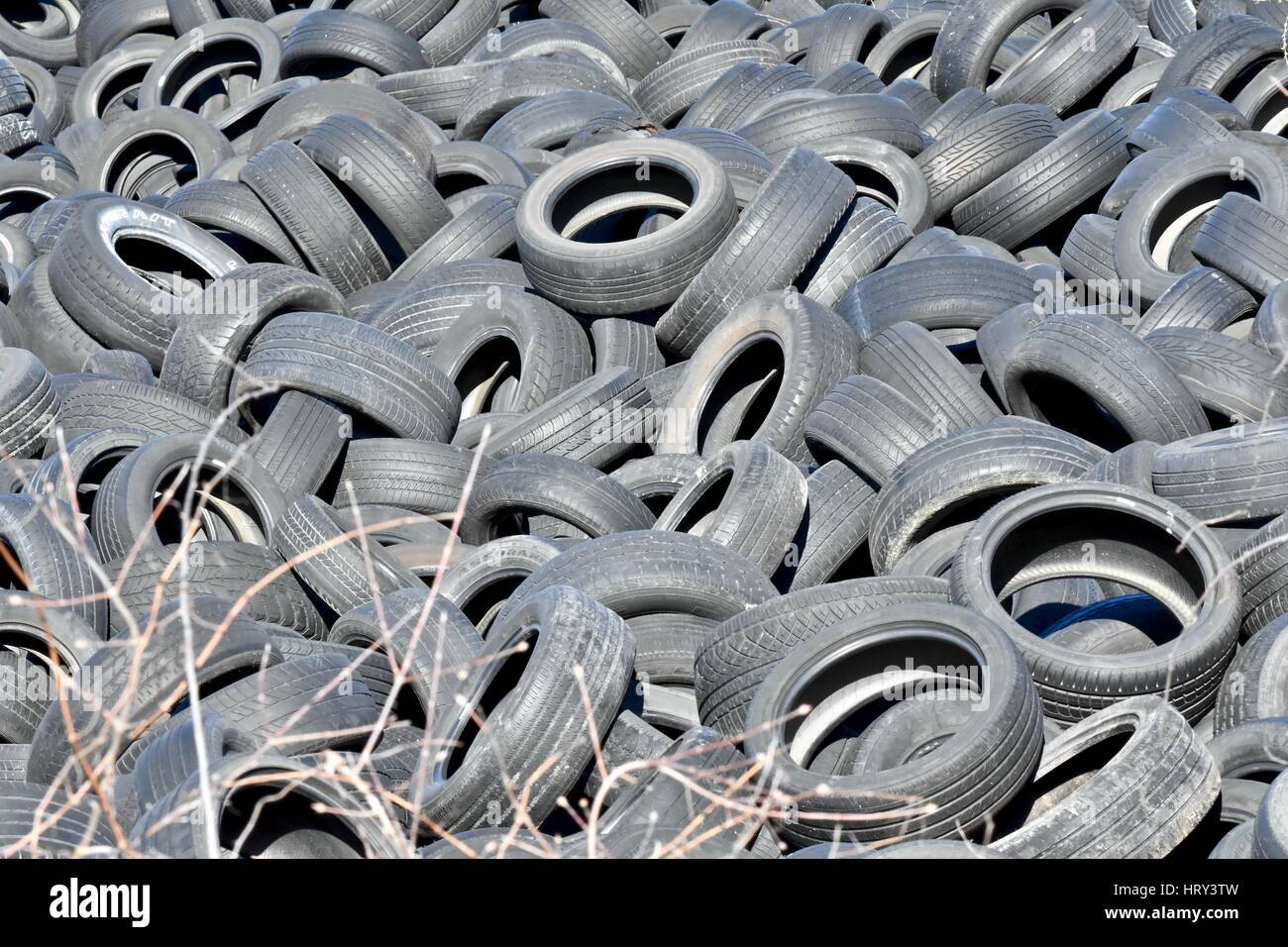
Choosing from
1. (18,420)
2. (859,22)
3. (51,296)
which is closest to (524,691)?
(18,420)

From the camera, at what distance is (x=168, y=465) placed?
8078 millimetres

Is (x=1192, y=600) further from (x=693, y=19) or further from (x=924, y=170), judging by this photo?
(x=693, y=19)

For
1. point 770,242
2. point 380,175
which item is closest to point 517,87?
point 380,175

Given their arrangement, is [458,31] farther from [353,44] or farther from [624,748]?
[624,748]

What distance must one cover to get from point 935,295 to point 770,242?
3.49ft

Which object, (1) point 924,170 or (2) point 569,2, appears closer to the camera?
(1) point 924,170

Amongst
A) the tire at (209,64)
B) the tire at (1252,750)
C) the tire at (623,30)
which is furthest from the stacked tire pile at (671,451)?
the tire at (209,64)

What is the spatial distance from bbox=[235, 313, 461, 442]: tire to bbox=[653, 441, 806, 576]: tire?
182cm

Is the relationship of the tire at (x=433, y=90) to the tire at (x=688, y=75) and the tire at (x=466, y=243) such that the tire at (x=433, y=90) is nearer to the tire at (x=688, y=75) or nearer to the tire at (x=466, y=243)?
the tire at (x=688, y=75)

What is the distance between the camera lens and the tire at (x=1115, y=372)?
7590 millimetres

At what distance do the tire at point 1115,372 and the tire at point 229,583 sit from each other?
395 centimetres

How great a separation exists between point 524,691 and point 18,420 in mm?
4567

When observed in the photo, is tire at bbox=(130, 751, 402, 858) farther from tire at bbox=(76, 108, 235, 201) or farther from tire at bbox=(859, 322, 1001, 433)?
tire at bbox=(76, 108, 235, 201)

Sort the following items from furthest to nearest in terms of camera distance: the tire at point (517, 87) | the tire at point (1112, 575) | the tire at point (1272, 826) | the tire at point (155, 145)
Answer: the tire at point (517, 87), the tire at point (155, 145), the tire at point (1112, 575), the tire at point (1272, 826)
